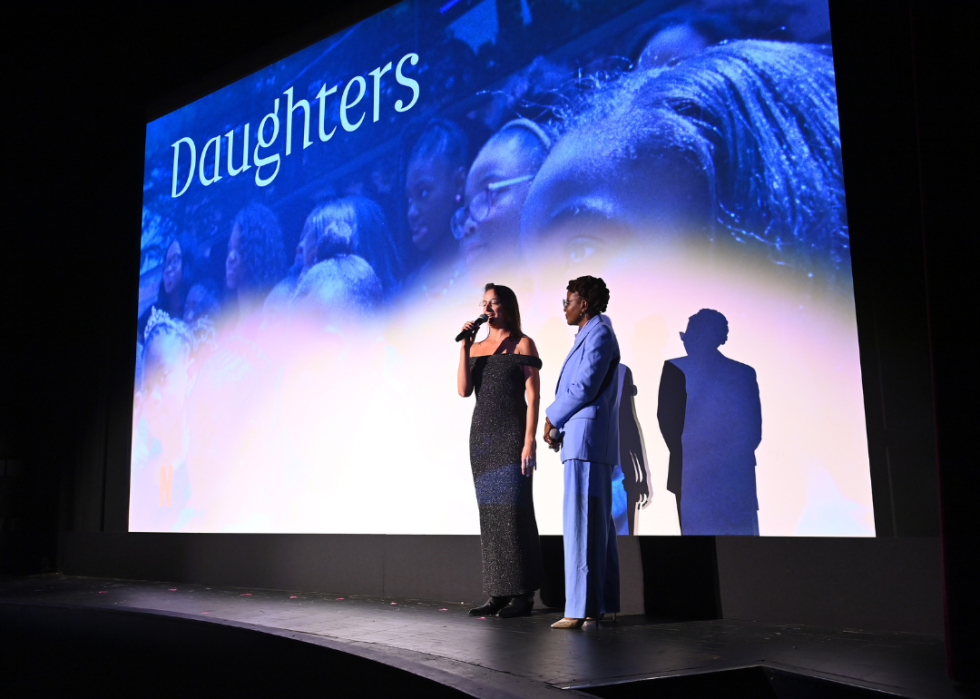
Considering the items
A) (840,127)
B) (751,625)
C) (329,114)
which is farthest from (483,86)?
(751,625)

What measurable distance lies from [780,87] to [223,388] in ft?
11.7

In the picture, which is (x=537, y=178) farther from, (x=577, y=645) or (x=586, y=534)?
(x=577, y=645)

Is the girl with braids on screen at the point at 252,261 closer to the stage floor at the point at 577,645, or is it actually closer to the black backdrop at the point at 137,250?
the black backdrop at the point at 137,250

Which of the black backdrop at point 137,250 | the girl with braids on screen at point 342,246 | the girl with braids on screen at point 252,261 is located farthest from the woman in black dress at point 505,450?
the girl with braids on screen at point 252,261

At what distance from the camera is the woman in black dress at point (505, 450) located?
318cm

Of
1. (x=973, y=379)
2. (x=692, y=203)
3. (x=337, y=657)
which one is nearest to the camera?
(x=973, y=379)

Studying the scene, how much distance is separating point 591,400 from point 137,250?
444cm

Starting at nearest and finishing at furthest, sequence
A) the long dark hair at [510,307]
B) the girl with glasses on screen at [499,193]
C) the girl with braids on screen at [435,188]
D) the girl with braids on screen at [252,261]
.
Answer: the long dark hair at [510,307], the girl with glasses on screen at [499,193], the girl with braids on screen at [435,188], the girl with braids on screen at [252,261]

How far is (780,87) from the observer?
10.0 ft

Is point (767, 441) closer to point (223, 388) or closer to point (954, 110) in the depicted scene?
point (954, 110)

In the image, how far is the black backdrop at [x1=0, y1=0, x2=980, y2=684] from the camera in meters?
2.05

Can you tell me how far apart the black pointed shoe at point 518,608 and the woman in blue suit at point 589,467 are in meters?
0.33

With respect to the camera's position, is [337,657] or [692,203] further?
[692,203]

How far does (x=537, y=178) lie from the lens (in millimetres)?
3738
